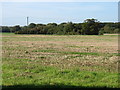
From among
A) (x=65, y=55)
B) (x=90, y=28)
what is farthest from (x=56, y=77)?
(x=90, y=28)

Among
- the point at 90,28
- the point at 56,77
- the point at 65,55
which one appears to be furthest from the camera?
the point at 90,28

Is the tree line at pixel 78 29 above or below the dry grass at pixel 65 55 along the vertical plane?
above

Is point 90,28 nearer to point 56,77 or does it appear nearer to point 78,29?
point 78,29

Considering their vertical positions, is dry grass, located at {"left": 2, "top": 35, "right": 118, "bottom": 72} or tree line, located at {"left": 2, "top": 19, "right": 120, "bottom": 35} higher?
tree line, located at {"left": 2, "top": 19, "right": 120, "bottom": 35}

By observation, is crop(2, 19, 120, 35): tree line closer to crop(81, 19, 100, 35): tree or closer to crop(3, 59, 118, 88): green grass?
crop(81, 19, 100, 35): tree

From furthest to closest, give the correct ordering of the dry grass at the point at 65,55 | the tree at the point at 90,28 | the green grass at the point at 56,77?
1. the tree at the point at 90,28
2. the dry grass at the point at 65,55
3. the green grass at the point at 56,77

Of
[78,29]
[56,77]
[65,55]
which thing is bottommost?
[56,77]

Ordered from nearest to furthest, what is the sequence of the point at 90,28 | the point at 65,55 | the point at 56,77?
the point at 56,77 < the point at 65,55 < the point at 90,28

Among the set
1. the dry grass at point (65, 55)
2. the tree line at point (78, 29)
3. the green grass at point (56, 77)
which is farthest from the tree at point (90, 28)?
the green grass at point (56, 77)

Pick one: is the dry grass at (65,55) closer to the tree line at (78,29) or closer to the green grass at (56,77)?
the green grass at (56,77)

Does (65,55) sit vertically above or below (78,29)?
below

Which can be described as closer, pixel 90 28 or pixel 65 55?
pixel 65 55

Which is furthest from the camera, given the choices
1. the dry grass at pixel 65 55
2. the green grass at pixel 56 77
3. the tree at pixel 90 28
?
the tree at pixel 90 28

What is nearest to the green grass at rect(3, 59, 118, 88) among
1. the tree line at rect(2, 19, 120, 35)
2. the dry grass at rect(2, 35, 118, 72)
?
the dry grass at rect(2, 35, 118, 72)
